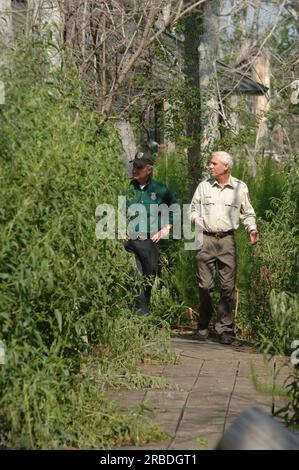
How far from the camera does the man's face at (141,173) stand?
1357 cm

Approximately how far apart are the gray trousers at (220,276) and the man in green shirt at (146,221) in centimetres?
48

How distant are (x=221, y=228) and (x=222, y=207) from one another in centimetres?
21

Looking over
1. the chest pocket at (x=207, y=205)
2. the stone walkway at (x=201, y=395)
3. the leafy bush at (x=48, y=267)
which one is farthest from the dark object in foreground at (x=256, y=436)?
the chest pocket at (x=207, y=205)

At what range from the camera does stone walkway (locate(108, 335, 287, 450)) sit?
846 cm

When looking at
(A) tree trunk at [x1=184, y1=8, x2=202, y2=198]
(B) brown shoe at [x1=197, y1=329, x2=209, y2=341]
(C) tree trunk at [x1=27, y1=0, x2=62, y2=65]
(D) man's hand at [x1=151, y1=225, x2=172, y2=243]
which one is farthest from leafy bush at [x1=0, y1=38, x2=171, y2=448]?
(A) tree trunk at [x1=184, y1=8, x2=202, y2=198]

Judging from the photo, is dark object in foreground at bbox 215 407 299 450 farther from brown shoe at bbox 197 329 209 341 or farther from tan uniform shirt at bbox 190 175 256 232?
brown shoe at bbox 197 329 209 341

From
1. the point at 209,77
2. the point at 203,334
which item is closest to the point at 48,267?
the point at 203,334

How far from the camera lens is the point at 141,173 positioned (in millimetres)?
13594

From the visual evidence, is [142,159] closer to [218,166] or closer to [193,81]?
[218,166]

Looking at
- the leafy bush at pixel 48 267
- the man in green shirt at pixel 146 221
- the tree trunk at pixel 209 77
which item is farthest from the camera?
the tree trunk at pixel 209 77

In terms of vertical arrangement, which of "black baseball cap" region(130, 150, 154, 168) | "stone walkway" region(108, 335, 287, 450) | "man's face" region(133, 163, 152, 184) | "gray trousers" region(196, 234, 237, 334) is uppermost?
"black baseball cap" region(130, 150, 154, 168)

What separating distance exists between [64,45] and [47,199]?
4051mm

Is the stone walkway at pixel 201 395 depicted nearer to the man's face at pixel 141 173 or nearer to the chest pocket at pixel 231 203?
the chest pocket at pixel 231 203
